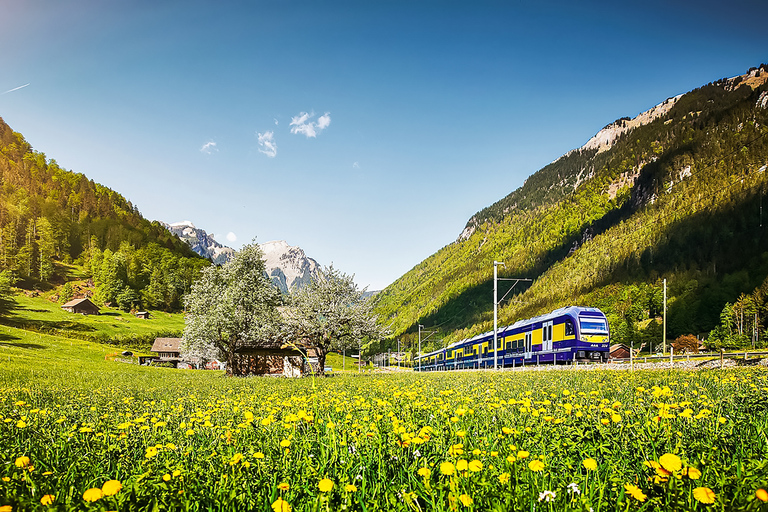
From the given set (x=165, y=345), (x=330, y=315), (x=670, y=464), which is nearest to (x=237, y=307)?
(x=330, y=315)

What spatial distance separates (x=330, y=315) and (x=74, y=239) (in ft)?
449

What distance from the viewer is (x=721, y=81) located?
184250 millimetres

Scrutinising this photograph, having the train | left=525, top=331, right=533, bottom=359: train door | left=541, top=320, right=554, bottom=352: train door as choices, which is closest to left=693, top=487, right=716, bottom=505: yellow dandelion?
the train

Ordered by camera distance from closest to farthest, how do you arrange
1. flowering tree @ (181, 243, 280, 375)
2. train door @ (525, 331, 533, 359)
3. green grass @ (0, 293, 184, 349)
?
flowering tree @ (181, 243, 280, 375) → train door @ (525, 331, 533, 359) → green grass @ (0, 293, 184, 349)

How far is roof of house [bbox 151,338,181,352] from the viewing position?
91.1 meters

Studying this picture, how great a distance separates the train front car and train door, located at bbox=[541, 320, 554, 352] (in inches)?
110

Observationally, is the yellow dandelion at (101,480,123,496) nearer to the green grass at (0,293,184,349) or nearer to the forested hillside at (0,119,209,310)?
the green grass at (0,293,184,349)

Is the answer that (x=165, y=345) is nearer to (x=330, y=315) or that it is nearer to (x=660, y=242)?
(x=330, y=315)

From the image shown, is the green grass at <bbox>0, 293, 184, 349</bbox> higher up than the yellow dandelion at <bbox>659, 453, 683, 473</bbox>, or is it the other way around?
the yellow dandelion at <bbox>659, 453, 683, 473</bbox>

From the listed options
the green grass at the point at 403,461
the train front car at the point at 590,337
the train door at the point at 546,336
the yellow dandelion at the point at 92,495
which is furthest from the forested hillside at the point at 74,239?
the yellow dandelion at the point at 92,495

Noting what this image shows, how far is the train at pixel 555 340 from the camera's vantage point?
26.2 m

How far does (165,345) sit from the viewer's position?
92125mm

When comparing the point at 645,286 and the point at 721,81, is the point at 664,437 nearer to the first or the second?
the point at 645,286

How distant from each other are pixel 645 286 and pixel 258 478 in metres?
104
